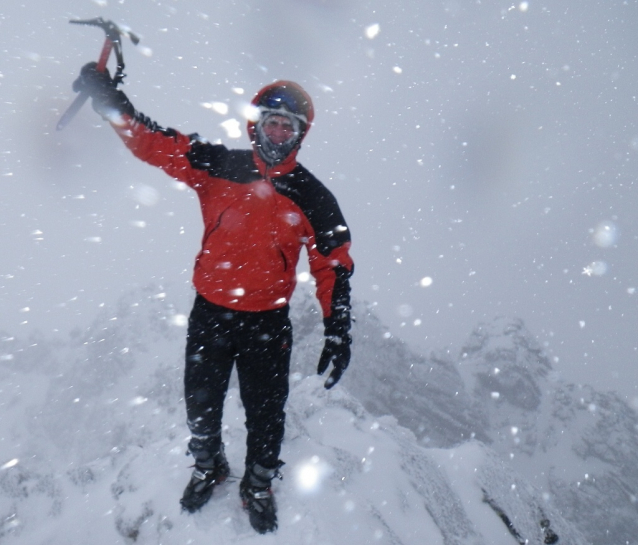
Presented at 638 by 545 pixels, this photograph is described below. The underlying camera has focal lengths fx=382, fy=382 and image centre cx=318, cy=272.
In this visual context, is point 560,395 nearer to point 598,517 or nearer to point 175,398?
point 598,517

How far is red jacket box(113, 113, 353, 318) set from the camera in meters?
3.22

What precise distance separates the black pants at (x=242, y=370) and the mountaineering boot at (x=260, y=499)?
10 cm

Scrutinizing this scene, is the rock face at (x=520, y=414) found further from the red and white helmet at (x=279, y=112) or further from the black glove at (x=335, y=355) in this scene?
the red and white helmet at (x=279, y=112)

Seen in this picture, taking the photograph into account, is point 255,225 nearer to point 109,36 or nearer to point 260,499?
point 109,36

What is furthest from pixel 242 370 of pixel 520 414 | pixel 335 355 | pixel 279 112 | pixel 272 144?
pixel 520 414

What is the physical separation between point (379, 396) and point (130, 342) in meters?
26.5

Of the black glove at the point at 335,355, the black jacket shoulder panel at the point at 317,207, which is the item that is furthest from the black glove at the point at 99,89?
the black glove at the point at 335,355

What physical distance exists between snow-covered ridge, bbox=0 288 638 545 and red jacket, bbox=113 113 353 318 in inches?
83.9

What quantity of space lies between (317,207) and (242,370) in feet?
5.23

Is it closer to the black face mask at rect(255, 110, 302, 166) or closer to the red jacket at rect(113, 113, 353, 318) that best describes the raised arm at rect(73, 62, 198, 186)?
the red jacket at rect(113, 113, 353, 318)

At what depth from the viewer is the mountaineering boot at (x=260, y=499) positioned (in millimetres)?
3418

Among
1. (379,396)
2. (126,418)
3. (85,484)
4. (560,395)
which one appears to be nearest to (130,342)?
(126,418)

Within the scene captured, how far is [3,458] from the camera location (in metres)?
33.7

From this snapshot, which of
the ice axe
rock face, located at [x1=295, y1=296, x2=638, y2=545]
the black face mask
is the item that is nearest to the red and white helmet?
the black face mask
